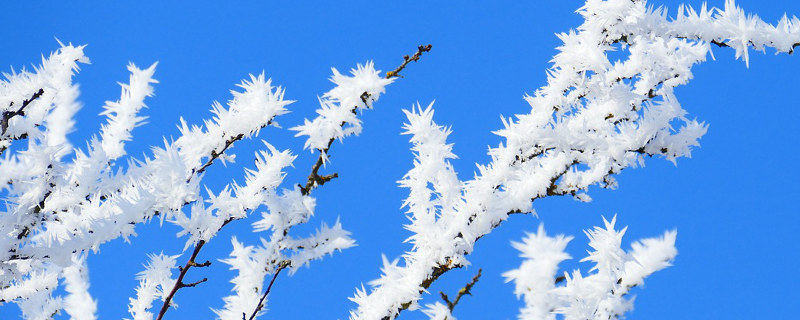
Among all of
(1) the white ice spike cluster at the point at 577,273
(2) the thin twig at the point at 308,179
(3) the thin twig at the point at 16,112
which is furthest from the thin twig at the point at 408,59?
(3) the thin twig at the point at 16,112

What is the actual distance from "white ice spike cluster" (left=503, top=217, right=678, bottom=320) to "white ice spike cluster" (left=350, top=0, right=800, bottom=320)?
0.27m

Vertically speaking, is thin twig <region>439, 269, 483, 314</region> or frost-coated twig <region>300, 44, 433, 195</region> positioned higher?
frost-coated twig <region>300, 44, 433, 195</region>

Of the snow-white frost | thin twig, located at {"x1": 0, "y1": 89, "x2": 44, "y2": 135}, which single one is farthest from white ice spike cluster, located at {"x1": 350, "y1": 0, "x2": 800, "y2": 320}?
thin twig, located at {"x1": 0, "y1": 89, "x2": 44, "y2": 135}

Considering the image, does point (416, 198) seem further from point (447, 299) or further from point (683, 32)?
point (683, 32)

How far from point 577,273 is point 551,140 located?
20.4 inches

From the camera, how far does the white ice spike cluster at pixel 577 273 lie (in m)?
2.12

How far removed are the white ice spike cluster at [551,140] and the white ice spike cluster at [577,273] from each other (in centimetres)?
27

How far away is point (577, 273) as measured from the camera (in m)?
2.44

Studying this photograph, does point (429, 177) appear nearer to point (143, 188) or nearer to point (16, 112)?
point (143, 188)

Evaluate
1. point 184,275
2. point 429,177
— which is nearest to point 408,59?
point 429,177

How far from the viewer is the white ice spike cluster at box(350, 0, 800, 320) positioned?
2.36m

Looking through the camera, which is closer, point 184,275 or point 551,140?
point 551,140

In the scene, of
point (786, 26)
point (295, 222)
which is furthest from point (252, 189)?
point (786, 26)

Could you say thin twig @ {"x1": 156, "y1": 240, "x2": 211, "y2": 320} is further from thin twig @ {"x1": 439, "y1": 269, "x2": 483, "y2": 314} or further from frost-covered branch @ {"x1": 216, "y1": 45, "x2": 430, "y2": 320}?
thin twig @ {"x1": 439, "y1": 269, "x2": 483, "y2": 314}
